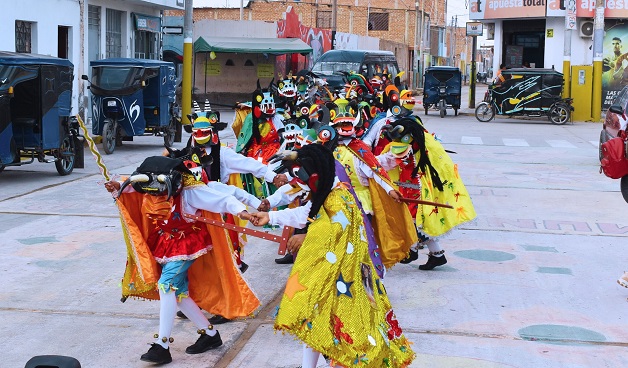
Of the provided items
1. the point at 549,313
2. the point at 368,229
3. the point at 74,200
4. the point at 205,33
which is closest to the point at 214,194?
the point at 368,229

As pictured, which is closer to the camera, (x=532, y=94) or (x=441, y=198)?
(x=441, y=198)

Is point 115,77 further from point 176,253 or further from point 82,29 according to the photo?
point 176,253

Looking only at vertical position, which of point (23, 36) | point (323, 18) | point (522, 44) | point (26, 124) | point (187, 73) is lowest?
point (26, 124)

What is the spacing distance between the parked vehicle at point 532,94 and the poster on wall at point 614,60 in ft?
20.5

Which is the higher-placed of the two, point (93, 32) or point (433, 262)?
point (93, 32)

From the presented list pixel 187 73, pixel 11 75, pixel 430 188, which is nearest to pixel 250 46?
pixel 187 73

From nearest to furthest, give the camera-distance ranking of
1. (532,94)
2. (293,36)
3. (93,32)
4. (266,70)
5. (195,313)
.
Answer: (195,313)
(93,32)
(532,94)
(266,70)
(293,36)

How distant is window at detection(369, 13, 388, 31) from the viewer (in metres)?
64.6

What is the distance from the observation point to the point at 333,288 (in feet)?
17.1

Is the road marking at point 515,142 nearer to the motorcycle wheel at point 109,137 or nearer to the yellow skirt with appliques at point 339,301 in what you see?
the motorcycle wheel at point 109,137

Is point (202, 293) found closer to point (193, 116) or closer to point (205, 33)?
point (193, 116)

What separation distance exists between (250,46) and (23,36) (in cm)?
1099

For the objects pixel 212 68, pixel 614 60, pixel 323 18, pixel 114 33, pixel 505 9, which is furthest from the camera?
pixel 323 18

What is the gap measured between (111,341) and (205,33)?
3238cm
